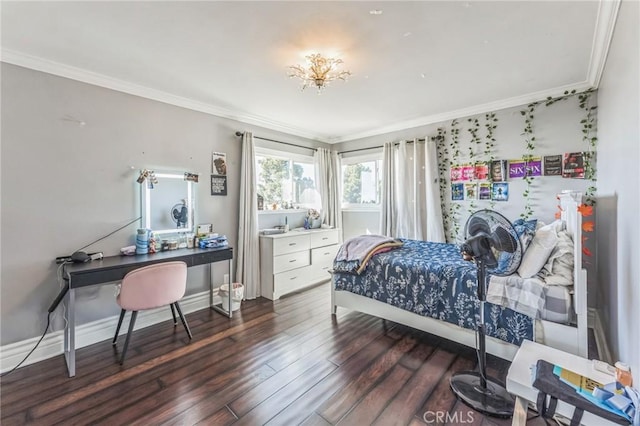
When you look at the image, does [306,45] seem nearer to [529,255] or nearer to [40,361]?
[529,255]

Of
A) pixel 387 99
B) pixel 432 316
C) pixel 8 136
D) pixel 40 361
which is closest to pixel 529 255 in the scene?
pixel 432 316

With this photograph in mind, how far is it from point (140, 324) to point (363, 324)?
2.33 metres

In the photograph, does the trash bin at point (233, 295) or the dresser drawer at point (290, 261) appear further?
the dresser drawer at point (290, 261)

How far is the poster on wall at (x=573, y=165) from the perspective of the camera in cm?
286

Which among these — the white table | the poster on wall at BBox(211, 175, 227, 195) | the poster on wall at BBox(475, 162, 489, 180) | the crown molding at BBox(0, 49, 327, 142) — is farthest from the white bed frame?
the crown molding at BBox(0, 49, 327, 142)

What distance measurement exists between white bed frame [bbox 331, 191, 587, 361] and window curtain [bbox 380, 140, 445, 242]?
147 cm

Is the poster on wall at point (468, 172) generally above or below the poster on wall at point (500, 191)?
above

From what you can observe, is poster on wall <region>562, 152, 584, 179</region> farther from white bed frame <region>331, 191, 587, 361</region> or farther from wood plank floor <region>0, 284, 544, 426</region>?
wood plank floor <region>0, 284, 544, 426</region>

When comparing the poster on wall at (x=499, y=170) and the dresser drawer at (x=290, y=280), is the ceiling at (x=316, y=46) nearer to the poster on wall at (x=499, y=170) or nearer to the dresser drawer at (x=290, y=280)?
the poster on wall at (x=499, y=170)

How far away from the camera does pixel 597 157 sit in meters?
2.71

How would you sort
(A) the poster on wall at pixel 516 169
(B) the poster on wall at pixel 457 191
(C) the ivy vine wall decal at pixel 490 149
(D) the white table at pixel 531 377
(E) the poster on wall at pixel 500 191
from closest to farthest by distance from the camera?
(D) the white table at pixel 531 377 → (C) the ivy vine wall decal at pixel 490 149 → (A) the poster on wall at pixel 516 169 → (E) the poster on wall at pixel 500 191 → (B) the poster on wall at pixel 457 191

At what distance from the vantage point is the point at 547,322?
5.92ft

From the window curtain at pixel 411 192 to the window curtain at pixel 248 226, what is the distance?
1996 mm

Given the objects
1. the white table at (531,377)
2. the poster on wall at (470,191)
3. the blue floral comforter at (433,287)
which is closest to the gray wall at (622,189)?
the white table at (531,377)
